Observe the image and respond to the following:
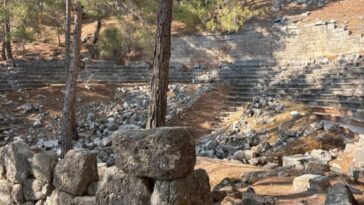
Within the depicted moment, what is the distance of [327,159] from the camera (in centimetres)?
842

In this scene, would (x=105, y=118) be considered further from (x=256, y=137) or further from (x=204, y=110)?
(x=256, y=137)

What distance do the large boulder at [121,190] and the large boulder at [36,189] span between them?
104 centimetres

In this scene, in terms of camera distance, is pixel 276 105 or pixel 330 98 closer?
pixel 330 98

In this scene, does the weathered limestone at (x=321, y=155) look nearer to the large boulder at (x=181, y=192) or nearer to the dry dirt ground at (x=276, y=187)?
the dry dirt ground at (x=276, y=187)

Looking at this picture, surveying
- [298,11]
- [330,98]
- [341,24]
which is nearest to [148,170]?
[330,98]

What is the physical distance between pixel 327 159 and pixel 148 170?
19.9 feet

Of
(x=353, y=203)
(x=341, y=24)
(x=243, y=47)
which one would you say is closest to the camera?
(x=353, y=203)

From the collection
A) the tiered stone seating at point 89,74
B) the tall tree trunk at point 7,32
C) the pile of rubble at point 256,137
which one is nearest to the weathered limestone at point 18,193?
the pile of rubble at point 256,137

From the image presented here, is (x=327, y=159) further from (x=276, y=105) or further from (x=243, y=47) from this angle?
(x=243, y=47)

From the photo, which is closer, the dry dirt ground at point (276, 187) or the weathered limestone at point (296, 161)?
the dry dirt ground at point (276, 187)

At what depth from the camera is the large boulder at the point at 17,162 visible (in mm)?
4723

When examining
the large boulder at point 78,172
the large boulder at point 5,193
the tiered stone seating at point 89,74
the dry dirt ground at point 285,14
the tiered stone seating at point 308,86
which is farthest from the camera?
the dry dirt ground at point 285,14

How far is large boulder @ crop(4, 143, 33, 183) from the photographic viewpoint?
186 inches

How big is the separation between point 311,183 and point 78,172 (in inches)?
119
